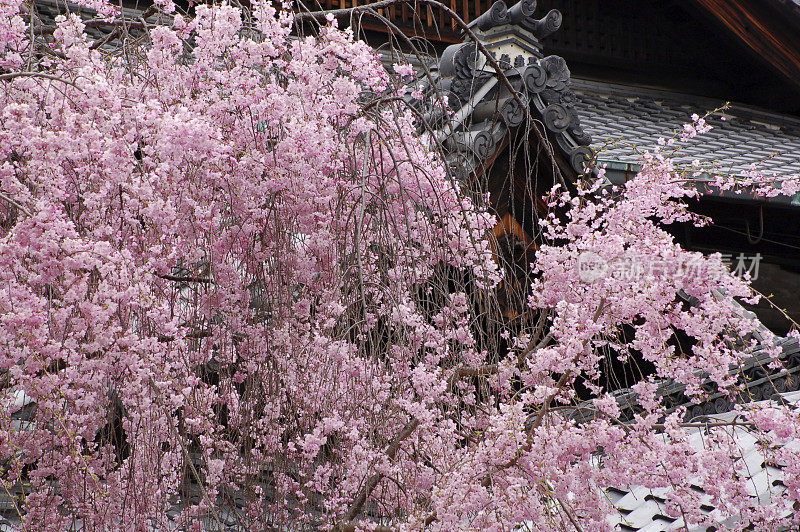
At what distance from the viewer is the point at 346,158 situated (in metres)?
3.04

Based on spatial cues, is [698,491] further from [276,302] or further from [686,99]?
[686,99]

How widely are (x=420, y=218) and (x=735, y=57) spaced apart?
6137mm

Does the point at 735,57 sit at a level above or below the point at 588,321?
above

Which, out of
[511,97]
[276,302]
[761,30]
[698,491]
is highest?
[761,30]

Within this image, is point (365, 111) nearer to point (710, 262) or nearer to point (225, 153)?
point (225, 153)

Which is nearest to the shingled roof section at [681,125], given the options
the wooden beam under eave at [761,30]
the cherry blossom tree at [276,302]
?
the wooden beam under eave at [761,30]

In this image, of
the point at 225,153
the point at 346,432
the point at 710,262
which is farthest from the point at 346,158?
the point at 710,262

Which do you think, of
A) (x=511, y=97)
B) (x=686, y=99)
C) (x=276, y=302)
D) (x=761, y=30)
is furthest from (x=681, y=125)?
(x=276, y=302)

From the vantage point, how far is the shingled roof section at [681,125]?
627cm

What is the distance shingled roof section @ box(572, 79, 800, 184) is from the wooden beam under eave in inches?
24.7

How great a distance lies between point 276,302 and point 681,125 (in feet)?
17.7

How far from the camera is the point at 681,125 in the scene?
7.22 metres
